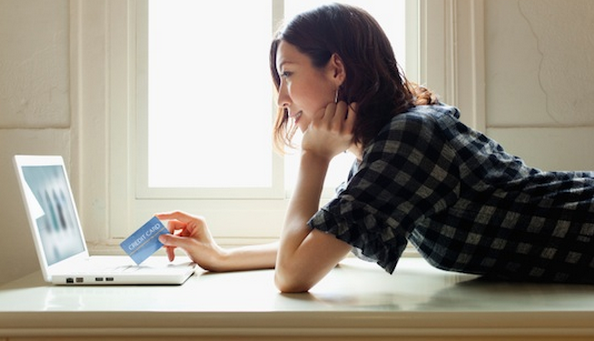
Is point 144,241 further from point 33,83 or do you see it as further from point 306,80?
point 33,83

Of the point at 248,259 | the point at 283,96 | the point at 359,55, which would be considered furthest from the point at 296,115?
the point at 248,259

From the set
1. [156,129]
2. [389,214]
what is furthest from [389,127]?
[156,129]

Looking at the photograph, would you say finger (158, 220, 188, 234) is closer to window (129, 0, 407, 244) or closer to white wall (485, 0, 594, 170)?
window (129, 0, 407, 244)

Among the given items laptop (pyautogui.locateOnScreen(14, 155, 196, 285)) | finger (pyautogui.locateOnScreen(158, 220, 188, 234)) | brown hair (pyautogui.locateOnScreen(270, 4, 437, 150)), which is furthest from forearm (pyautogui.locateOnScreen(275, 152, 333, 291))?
finger (pyautogui.locateOnScreen(158, 220, 188, 234))

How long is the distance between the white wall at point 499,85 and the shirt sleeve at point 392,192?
613mm

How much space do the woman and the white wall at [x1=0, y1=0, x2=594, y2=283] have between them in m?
0.38

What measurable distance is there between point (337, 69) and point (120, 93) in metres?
0.67

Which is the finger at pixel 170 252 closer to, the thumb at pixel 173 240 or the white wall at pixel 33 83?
the thumb at pixel 173 240

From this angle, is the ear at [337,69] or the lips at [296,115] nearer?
the ear at [337,69]

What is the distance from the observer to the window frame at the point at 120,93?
1.75m

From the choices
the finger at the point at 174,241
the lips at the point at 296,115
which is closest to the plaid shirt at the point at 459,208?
the lips at the point at 296,115

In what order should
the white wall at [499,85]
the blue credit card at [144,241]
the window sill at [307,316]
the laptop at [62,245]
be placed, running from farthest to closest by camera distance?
the white wall at [499,85] < the blue credit card at [144,241] < the laptop at [62,245] < the window sill at [307,316]

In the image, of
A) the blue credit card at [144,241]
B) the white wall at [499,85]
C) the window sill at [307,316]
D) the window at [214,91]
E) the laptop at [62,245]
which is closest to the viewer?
the window sill at [307,316]

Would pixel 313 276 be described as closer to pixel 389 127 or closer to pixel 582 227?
pixel 389 127
